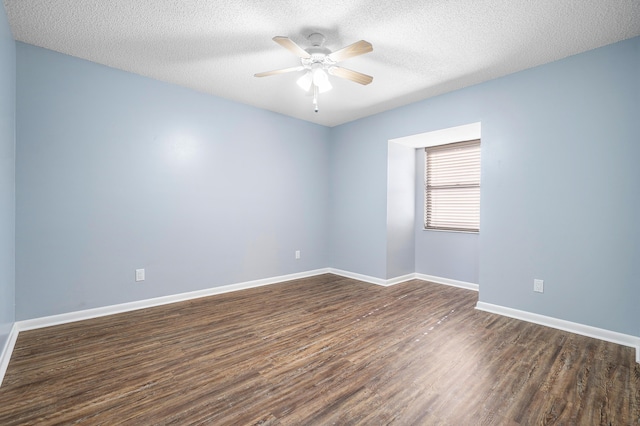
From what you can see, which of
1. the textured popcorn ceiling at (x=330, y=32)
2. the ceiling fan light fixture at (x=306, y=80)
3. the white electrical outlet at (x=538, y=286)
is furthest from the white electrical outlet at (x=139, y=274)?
the white electrical outlet at (x=538, y=286)

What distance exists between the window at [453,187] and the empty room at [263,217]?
0.07 metres

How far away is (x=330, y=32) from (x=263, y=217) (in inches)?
107

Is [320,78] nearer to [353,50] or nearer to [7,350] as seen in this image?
[353,50]

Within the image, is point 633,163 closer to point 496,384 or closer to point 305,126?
point 496,384

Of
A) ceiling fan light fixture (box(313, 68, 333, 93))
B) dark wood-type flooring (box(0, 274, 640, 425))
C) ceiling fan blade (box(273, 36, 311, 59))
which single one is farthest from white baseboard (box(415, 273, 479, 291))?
ceiling fan blade (box(273, 36, 311, 59))

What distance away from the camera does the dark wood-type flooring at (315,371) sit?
1.63 meters

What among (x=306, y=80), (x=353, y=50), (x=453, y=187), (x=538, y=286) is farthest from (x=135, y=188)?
(x=538, y=286)

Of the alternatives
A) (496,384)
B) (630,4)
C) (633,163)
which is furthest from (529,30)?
(496,384)

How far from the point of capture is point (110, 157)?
312 cm

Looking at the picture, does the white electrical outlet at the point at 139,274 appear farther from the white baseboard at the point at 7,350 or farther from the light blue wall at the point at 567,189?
the light blue wall at the point at 567,189

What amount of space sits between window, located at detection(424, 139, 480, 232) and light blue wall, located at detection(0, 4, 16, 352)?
487cm

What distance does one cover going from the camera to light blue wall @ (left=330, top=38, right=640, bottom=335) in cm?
252

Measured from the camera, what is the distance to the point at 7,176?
232 centimetres

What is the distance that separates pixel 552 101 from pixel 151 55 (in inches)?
156
